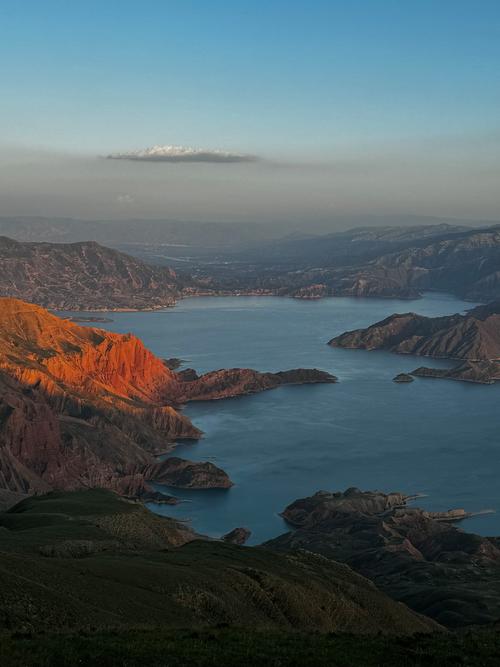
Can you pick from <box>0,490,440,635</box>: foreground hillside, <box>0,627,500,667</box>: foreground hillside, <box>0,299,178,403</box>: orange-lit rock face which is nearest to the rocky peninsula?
<box>0,490,440,635</box>: foreground hillside

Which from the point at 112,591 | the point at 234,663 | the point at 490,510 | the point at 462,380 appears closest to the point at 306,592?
the point at 112,591

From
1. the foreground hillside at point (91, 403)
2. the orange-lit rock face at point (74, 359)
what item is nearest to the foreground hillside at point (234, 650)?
the foreground hillside at point (91, 403)

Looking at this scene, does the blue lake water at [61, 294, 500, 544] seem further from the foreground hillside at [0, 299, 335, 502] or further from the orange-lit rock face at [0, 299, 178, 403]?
the orange-lit rock face at [0, 299, 178, 403]

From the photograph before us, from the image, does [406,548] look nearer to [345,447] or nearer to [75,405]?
[345,447]

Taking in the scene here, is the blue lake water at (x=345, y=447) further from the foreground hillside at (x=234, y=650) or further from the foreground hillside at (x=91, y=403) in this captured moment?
the foreground hillside at (x=234, y=650)

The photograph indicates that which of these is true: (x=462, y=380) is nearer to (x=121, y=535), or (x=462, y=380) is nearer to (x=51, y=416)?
(x=51, y=416)

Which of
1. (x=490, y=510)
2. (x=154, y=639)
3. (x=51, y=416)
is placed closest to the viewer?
(x=154, y=639)

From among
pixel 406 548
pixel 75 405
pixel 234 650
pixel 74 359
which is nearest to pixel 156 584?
pixel 234 650

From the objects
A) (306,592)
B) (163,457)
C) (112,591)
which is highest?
(112,591)
